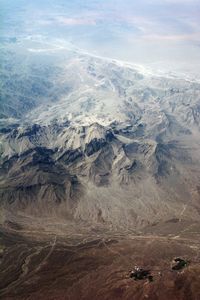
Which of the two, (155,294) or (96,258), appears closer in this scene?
(155,294)

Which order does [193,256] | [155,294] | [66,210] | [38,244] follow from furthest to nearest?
[66,210]
[38,244]
[193,256]
[155,294]

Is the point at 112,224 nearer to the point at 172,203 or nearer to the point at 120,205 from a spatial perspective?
the point at 120,205

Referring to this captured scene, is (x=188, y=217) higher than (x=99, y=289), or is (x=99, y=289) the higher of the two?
(x=99, y=289)

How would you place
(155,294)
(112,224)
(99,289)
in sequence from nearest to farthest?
(155,294)
(99,289)
(112,224)

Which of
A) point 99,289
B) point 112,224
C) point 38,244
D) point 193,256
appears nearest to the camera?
point 99,289

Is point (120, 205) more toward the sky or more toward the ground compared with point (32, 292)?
more toward the ground

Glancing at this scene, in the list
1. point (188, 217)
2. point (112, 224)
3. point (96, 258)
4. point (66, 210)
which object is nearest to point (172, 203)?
point (188, 217)

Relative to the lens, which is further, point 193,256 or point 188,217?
point 188,217

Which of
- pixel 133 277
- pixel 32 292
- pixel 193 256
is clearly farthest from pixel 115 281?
pixel 193 256

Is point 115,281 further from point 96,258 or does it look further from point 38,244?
point 38,244
